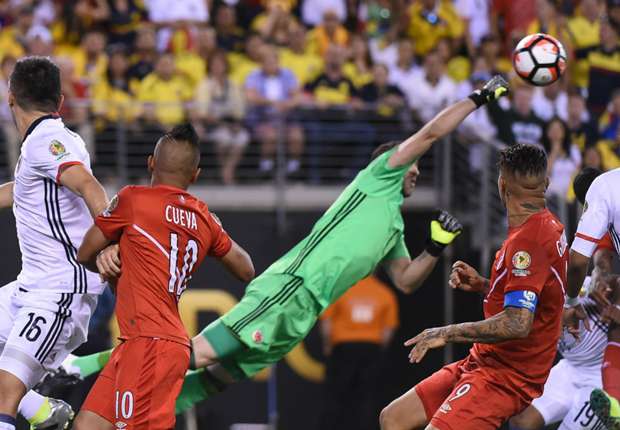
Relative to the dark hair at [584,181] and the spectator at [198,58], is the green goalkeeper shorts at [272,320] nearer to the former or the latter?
the dark hair at [584,181]

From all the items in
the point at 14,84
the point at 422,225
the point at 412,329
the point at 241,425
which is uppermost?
the point at 14,84

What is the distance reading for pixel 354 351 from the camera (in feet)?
46.2

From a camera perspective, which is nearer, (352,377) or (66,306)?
(66,306)

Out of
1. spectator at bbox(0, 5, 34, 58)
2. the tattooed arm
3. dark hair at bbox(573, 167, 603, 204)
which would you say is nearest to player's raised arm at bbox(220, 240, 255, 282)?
the tattooed arm

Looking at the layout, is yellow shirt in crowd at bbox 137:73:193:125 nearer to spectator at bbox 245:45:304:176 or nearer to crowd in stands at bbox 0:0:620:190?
crowd in stands at bbox 0:0:620:190

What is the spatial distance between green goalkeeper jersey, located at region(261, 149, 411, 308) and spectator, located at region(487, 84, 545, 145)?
5.28 meters

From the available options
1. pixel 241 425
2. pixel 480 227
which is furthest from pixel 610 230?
pixel 241 425

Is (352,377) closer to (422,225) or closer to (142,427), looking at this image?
(422,225)

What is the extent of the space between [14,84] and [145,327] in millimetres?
1812

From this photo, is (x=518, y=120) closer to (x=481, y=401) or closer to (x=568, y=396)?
(x=568, y=396)

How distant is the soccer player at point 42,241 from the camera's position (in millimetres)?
7523

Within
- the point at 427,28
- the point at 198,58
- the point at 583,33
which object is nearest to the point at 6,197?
the point at 198,58

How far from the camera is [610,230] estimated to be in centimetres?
824

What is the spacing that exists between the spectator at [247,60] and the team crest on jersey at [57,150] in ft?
25.9
